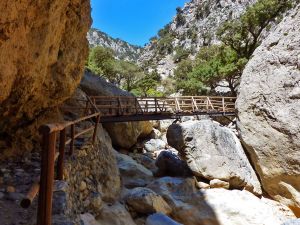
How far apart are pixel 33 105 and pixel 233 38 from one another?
2022 centimetres

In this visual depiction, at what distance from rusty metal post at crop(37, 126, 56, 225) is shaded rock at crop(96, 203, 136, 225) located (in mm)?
4240

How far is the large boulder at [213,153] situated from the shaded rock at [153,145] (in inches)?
182

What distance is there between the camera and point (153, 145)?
684 inches

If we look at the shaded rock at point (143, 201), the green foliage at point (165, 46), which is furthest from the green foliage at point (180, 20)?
the shaded rock at point (143, 201)

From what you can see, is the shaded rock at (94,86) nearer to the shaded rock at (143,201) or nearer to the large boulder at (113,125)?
the large boulder at (113,125)

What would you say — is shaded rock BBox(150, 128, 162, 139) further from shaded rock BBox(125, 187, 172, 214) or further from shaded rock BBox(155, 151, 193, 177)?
shaded rock BBox(125, 187, 172, 214)

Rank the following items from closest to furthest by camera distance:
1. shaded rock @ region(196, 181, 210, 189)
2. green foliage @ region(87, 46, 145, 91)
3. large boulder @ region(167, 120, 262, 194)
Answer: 1. shaded rock @ region(196, 181, 210, 189)
2. large boulder @ region(167, 120, 262, 194)
3. green foliage @ region(87, 46, 145, 91)

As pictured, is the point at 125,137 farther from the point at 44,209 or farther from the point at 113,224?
the point at 44,209

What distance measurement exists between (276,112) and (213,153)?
2733 mm

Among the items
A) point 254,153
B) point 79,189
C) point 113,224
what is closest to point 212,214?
point 254,153

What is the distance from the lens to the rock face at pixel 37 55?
4.11 metres

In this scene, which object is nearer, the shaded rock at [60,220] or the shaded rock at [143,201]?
the shaded rock at [60,220]

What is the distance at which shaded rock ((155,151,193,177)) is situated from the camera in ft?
38.7

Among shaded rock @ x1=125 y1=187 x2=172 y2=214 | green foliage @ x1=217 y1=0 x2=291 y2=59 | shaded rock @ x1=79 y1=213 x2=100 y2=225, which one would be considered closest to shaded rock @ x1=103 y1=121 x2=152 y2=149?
shaded rock @ x1=125 y1=187 x2=172 y2=214
